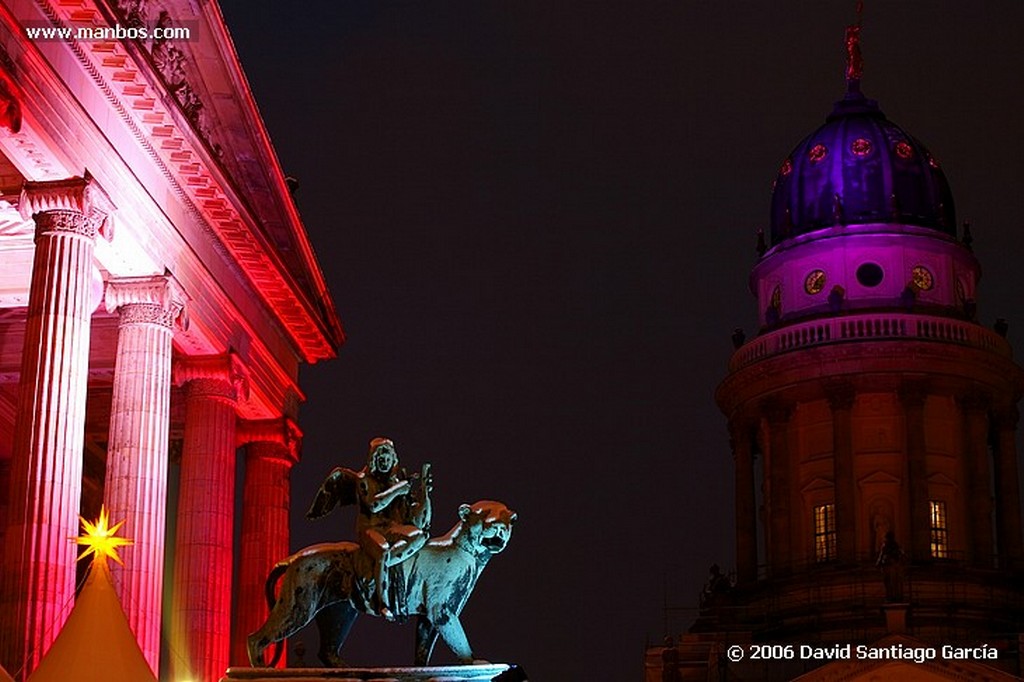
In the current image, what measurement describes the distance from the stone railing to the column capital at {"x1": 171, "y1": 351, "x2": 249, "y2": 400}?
42.3 meters

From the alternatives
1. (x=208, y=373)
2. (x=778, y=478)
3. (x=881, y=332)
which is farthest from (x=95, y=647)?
(x=778, y=478)

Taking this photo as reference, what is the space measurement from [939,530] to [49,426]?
55096mm

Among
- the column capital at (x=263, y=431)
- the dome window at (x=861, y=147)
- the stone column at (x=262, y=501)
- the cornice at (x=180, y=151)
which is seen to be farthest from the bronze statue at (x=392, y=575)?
the dome window at (x=861, y=147)

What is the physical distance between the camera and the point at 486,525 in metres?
15.1

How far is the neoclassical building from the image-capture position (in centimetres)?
3025

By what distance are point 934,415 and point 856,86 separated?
62.1ft

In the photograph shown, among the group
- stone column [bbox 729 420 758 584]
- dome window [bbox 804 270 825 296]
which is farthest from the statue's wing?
dome window [bbox 804 270 825 296]

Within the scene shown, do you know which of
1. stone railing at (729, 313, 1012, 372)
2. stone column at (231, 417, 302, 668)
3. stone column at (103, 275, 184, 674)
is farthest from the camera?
stone railing at (729, 313, 1012, 372)

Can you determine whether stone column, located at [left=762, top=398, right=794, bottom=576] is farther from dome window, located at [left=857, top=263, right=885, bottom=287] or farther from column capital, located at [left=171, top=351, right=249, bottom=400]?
column capital, located at [left=171, top=351, right=249, bottom=400]

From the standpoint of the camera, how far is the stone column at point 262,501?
1837 inches

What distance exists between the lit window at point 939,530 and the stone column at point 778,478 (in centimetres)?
593

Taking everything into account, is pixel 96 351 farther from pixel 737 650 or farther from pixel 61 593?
pixel 737 650

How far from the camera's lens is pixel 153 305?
121 feet

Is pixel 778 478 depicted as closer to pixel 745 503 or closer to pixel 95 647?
pixel 745 503
